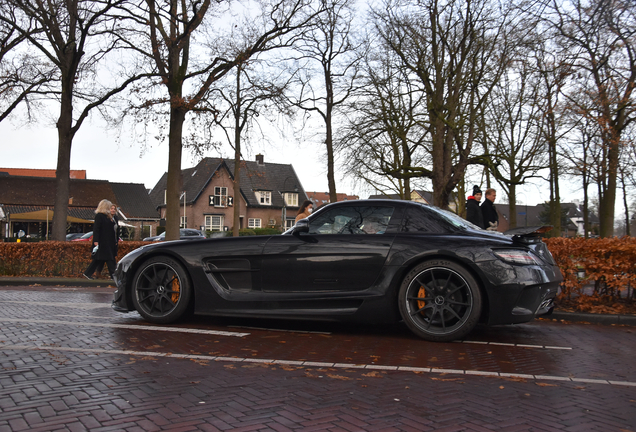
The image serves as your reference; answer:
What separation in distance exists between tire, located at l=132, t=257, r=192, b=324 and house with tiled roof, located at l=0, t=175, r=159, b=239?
43502mm

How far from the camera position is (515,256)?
5.46m

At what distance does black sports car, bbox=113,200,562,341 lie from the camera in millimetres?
5438

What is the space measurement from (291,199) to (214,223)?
34.8 ft

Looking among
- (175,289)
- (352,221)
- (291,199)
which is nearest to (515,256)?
(352,221)

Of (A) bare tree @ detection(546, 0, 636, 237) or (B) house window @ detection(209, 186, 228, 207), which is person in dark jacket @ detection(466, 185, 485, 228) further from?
(B) house window @ detection(209, 186, 228, 207)

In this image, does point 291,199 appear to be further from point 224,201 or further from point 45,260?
point 45,260

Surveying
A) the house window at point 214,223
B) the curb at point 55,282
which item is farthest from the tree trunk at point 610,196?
the house window at point 214,223

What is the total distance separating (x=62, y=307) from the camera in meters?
7.80

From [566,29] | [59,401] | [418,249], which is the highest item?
[566,29]

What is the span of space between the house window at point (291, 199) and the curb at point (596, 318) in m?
62.5

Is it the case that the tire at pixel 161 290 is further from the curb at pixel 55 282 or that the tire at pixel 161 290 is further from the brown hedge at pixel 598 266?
the curb at pixel 55 282

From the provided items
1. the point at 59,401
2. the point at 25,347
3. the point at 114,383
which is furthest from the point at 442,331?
the point at 25,347

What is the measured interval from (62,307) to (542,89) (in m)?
24.8

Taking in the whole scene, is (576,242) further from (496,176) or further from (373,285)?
(496,176)
